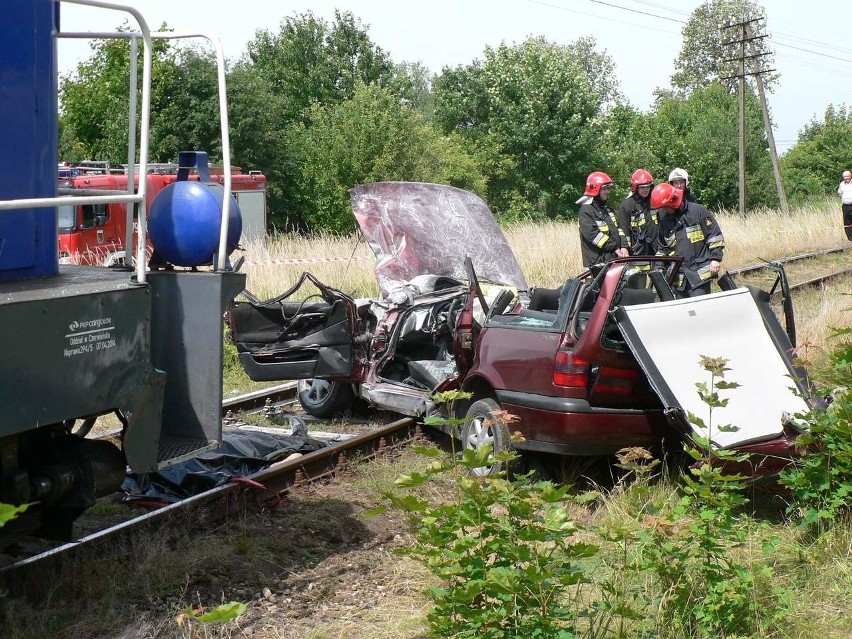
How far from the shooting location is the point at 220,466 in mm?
7102

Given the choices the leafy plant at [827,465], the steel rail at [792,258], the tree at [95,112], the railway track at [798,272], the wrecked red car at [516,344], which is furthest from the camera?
the tree at [95,112]

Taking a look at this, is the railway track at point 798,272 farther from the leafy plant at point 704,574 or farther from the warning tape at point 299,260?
the leafy plant at point 704,574

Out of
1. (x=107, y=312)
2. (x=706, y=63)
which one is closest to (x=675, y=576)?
(x=107, y=312)

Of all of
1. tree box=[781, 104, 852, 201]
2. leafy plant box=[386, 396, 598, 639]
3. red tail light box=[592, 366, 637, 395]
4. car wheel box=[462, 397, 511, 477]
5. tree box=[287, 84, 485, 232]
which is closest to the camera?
leafy plant box=[386, 396, 598, 639]

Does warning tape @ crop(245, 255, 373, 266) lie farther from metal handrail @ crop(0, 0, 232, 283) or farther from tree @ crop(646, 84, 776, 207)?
tree @ crop(646, 84, 776, 207)

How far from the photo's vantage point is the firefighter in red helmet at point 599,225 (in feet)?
35.5

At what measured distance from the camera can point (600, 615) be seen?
408 centimetres

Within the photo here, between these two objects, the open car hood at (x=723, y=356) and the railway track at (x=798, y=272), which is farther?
the railway track at (x=798, y=272)

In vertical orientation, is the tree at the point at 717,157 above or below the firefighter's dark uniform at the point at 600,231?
above

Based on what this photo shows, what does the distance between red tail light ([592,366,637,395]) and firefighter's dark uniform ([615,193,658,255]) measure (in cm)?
461

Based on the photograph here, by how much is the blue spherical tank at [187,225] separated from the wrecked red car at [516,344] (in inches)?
69.7

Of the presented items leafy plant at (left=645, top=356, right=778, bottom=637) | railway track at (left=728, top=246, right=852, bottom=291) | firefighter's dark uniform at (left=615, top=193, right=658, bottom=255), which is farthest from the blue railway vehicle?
railway track at (left=728, top=246, right=852, bottom=291)

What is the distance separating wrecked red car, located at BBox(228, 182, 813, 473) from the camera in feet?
20.1

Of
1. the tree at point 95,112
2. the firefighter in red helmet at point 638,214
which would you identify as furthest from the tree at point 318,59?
the firefighter in red helmet at point 638,214
